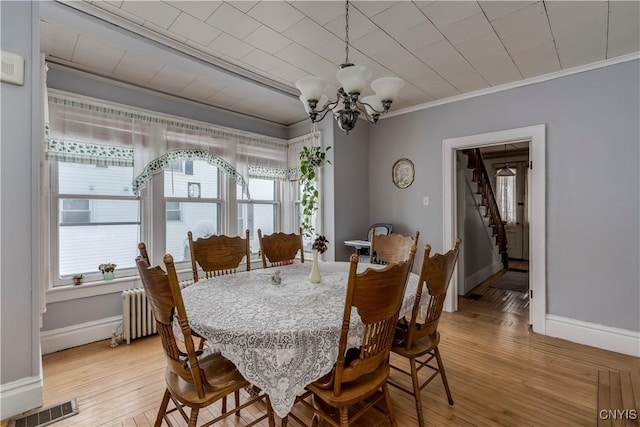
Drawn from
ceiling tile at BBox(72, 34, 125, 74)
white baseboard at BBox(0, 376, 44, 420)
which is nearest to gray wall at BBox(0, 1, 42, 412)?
white baseboard at BBox(0, 376, 44, 420)

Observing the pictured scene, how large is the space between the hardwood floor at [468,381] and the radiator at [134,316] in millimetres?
91

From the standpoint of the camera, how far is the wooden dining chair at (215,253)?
7.58 feet

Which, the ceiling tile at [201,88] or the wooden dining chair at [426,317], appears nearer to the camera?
the wooden dining chair at [426,317]

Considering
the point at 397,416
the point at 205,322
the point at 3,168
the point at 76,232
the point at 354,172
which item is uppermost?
the point at 354,172

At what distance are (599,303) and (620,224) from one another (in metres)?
0.74

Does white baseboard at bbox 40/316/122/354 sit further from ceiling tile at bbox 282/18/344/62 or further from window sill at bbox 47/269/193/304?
ceiling tile at bbox 282/18/344/62

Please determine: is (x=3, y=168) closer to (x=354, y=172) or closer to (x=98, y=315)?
(x=98, y=315)

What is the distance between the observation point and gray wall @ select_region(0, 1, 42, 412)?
182 cm

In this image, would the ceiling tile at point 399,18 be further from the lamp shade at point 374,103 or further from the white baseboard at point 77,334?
the white baseboard at point 77,334

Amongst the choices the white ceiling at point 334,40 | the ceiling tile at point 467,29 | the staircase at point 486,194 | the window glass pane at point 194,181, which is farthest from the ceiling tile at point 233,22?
the staircase at point 486,194

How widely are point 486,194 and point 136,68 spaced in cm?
555

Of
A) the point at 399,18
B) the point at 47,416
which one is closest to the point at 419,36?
the point at 399,18

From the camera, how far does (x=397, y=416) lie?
1830mm

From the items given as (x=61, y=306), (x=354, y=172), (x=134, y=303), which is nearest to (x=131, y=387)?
(x=134, y=303)
